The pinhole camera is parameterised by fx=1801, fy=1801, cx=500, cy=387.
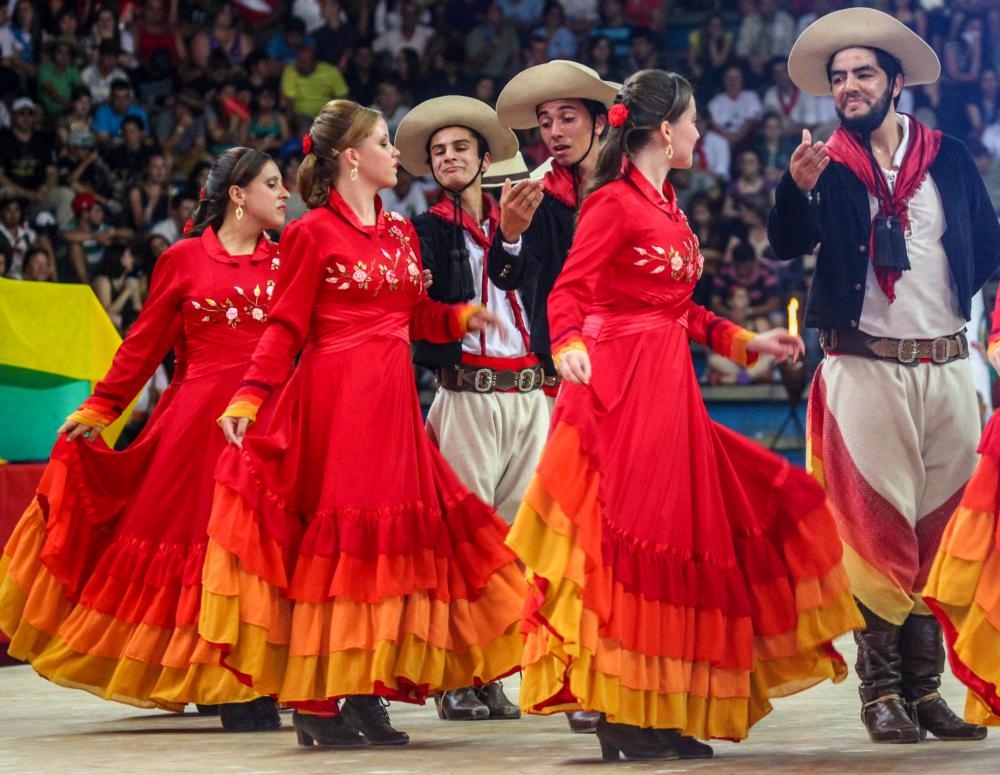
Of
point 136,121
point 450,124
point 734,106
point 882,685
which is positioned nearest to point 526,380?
point 450,124

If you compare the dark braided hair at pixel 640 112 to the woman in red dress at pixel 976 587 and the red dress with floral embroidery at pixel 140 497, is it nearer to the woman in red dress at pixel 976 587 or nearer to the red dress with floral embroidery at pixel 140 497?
the woman in red dress at pixel 976 587

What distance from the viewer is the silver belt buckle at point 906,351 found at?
16.3 feet

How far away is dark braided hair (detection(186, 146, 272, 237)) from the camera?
5.97 m

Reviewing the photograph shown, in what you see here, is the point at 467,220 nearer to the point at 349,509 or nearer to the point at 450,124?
the point at 450,124

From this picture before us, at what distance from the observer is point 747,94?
12820 millimetres

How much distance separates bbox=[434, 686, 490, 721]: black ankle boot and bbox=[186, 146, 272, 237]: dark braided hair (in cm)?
174

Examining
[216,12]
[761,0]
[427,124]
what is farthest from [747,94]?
[427,124]

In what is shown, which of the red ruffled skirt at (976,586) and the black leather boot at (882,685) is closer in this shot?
the red ruffled skirt at (976,586)

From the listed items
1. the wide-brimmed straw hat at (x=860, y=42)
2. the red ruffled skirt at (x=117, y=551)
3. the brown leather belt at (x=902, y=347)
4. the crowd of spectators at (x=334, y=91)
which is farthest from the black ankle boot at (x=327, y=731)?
the crowd of spectators at (x=334, y=91)

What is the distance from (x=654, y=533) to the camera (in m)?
4.47

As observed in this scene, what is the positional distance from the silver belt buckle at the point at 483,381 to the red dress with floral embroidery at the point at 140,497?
0.72 meters

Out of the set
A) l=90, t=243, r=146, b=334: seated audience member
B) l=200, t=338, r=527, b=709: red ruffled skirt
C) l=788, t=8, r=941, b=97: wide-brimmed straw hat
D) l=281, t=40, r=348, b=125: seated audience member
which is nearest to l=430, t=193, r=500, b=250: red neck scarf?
l=200, t=338, r=527, b=709: red ruffled skirt

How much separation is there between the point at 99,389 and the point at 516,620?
1.65m

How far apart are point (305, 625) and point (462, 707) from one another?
0.98 metres
